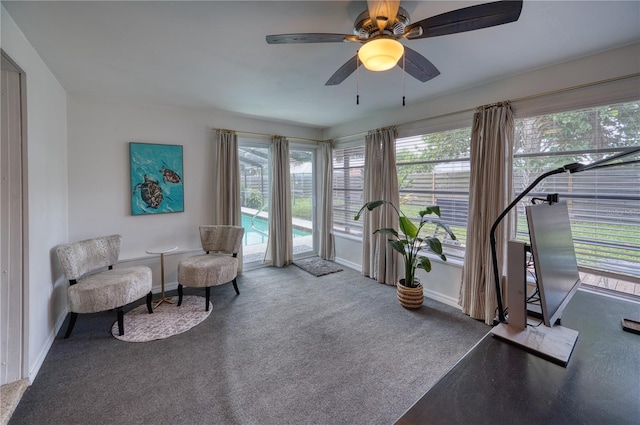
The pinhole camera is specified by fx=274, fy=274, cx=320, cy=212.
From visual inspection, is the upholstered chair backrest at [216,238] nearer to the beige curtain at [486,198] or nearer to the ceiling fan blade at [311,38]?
the ceiling fan blade at [311,38]

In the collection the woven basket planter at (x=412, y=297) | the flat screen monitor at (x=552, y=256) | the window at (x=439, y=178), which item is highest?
the window at (x=439, y=178)

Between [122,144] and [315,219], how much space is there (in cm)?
319

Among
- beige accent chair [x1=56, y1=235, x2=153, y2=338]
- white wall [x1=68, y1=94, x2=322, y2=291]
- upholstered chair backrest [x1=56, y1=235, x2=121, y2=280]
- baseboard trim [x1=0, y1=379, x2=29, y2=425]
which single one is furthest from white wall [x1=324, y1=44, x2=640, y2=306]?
baseboard trim [x1=0, y1=379, x2=29, y2=425]

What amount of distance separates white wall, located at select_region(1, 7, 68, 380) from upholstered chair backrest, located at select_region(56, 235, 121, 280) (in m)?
0.13

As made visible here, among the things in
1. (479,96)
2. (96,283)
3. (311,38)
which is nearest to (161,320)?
(96,283)

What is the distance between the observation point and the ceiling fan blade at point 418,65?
1738mm

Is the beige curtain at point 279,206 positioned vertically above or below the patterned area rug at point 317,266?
above

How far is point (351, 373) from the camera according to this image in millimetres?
2088

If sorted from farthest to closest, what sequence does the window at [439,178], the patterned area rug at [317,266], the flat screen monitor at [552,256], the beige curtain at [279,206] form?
the beige curtain at [279,206]
the patterned area rug at [317,266]
the window at [439,178]
the flat screen monitor at [552,256]

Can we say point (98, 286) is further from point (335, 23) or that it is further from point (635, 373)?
point (635, 373)

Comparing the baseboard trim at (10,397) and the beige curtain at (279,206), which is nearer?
the baseboard trim at (10,397)

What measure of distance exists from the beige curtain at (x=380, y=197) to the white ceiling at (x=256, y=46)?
77cm

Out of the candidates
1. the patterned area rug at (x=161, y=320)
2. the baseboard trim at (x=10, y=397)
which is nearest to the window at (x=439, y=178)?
the patterned area rug at (x=161, y=320)

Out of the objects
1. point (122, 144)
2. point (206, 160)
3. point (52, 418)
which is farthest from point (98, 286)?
point (206, 160)
